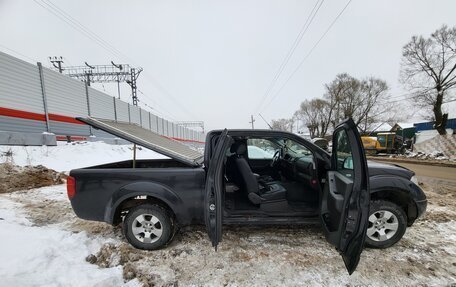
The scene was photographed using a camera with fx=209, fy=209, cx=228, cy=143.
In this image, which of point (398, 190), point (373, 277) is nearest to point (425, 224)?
point (398, 190)

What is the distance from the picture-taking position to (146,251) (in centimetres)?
284

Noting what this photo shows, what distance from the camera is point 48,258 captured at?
252cm

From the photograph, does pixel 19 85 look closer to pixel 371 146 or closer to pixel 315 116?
pixel 371 146

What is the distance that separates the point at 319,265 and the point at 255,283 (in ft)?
2.85

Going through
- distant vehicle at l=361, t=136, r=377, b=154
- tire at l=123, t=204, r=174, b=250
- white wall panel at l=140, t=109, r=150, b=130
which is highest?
white wall panel at l=140, t=109, r=150, b=130

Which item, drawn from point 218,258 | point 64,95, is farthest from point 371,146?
point 64,95

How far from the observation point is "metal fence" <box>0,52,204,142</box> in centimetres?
754

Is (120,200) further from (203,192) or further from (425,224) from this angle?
(425,224)

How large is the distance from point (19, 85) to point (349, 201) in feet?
36.4

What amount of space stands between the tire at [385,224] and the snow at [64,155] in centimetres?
901

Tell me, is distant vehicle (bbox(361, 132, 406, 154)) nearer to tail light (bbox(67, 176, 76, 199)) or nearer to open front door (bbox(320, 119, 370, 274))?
open front door (bbox(320, 119, 370, 274))

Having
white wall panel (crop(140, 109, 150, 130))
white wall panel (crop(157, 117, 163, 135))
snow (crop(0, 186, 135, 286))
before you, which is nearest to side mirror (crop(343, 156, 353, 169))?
snow (crop(0, 186, 135, 286))

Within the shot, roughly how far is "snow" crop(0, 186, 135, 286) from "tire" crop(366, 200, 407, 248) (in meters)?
3.13

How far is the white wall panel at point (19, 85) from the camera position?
746 cm
